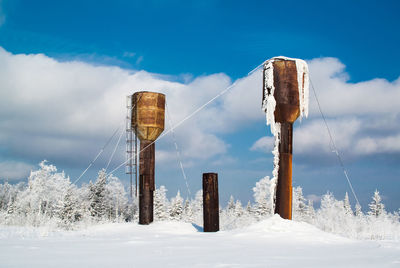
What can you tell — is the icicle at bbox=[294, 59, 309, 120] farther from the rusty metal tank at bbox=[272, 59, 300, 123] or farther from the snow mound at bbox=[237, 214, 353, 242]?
the snow mound at bbox=[237, 214, 353, 242]

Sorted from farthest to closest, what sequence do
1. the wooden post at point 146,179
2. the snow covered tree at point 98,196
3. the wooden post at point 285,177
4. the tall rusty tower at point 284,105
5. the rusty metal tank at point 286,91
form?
the snow covered tree at point 98,196 → the wooden post at point 146,179 → the rusty metal tank at point 286,91 → the tall rusty tower at point 284,105 → the wooden post at point 285,177

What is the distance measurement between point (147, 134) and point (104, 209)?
24.2 m

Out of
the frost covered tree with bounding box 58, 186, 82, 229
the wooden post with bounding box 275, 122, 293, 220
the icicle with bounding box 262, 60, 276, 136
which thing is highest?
the icicle with bounding box 262, 60, 276, 136

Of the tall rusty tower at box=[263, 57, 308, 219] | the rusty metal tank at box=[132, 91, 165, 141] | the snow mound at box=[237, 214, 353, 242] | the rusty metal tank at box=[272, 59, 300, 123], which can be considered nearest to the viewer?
the snow mound at box=[237, 214, 353, 242]

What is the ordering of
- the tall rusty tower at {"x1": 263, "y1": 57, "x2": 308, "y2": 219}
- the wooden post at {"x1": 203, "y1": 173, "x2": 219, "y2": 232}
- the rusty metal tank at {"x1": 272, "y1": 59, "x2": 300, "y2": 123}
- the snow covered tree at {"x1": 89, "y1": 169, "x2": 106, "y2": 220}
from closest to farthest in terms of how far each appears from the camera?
1. the tall rusty tower at {"x1": 263, "y1": 57, "x2": 308, "y2": 219}
2. the rusty metal tank at {"x1": 272, "y1": 59, "x2": 300, "y2": 123}
3. the wooden post at {"x1": 203, "y1": 173, "x2": 219, "y2": 232}
4. the snow covered tree at {"x1": 89, "y1": 169, "x2": 106, "y2": 220}

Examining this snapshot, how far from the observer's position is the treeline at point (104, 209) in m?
13.1

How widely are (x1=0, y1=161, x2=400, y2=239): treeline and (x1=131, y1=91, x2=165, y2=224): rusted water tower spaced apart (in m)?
2.20

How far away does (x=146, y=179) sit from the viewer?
54.2 ft

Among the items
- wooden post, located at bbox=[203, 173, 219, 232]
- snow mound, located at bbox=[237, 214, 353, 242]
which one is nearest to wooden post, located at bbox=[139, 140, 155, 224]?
wooden post, located at bbox=[203, 173, 219, 232]

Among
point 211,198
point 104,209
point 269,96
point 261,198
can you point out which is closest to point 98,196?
point 104,209

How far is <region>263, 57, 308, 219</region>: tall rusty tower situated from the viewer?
10.6 metres

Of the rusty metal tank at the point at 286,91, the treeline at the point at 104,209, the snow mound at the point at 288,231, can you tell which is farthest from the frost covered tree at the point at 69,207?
the snow mound at the point at 288,231

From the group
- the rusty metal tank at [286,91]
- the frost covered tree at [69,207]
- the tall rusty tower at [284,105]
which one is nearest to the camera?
the tall rusty tower at [284,105]

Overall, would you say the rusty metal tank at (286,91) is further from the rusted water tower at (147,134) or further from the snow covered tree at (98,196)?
the snow covered tree at (98,196)
